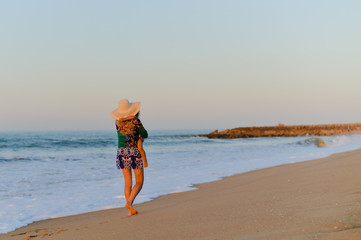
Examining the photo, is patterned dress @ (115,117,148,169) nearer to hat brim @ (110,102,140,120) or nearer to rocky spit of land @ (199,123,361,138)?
hat brim @ (110,102,140,120)

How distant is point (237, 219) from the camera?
4504 millimetres

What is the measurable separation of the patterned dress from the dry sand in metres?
0.80

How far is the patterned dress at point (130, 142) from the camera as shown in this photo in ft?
19.3

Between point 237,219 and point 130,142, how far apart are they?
2.15 m

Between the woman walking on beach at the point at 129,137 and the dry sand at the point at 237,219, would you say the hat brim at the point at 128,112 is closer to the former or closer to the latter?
the woman walking on beach at the point at 129,137

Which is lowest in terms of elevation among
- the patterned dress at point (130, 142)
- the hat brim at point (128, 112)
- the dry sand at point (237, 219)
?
the dry sand at point (237, 219)

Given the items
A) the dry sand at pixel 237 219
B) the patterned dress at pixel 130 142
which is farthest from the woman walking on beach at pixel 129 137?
the dry sand at pixel 237 219

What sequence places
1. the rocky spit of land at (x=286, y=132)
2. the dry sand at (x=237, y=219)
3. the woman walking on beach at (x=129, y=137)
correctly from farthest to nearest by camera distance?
1. the rocky spit of land at (x=286, y=132)
2. the woman walking on beach at (x=129, y=137)
3. the dry sand at (x=237, y=219)

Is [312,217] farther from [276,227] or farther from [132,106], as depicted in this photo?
[132,106]

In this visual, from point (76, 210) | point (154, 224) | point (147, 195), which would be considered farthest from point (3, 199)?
point (154, 224)

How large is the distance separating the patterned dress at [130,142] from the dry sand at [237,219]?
0.80 metres

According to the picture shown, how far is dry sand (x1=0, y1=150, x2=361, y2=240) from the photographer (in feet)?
12.1

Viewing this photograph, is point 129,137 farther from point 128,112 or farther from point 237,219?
point 237,219

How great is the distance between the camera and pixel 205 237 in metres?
3.83
